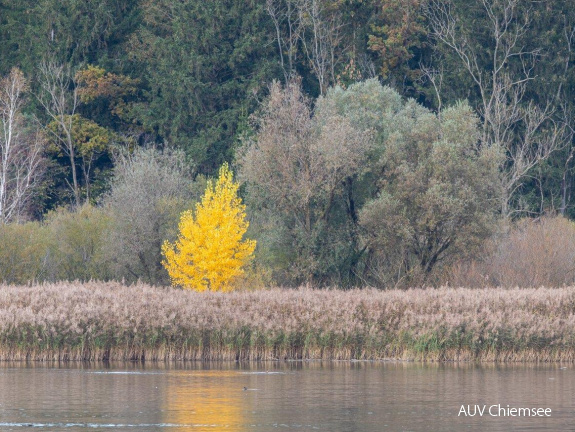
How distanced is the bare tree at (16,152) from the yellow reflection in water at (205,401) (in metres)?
32.9

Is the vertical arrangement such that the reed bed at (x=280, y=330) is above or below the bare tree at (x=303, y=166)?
below

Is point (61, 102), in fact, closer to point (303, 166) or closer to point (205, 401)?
point (303, 166)

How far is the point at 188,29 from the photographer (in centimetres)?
7119

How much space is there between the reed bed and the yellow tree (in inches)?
371

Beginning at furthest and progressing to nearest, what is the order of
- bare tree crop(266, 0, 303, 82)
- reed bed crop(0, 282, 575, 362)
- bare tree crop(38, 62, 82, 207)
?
1. bare tree crop(266, 0, 303, 82)
2. bare tree crop(38, 62, 82, 207)
3. reed bed crop(0, 282, 575, 362)

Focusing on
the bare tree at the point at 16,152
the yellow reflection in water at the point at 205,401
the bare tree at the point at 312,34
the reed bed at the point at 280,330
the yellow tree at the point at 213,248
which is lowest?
the yellow reflection in water at the point at 205,401

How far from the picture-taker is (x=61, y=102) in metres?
71.1

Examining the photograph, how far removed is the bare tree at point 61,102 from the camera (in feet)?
232

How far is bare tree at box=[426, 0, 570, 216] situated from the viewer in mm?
67938

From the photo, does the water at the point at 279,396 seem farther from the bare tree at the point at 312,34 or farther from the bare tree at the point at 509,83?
the bare tree at the point at 312,34

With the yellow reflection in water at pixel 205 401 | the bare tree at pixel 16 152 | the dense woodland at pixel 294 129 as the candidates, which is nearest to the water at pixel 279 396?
the yellow reflection in water at pixel 205 401

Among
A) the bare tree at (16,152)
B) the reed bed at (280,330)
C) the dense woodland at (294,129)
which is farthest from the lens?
the bare tree at (16,152)

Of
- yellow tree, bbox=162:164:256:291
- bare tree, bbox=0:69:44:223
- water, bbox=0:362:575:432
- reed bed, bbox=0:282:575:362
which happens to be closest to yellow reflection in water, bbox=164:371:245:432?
water, bbox=0:362:575:432

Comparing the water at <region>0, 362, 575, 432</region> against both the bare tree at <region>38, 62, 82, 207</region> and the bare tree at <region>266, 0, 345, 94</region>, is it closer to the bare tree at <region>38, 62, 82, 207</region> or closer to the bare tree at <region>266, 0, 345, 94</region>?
the bare tree at <region>38, 62, 82, 207</region>
